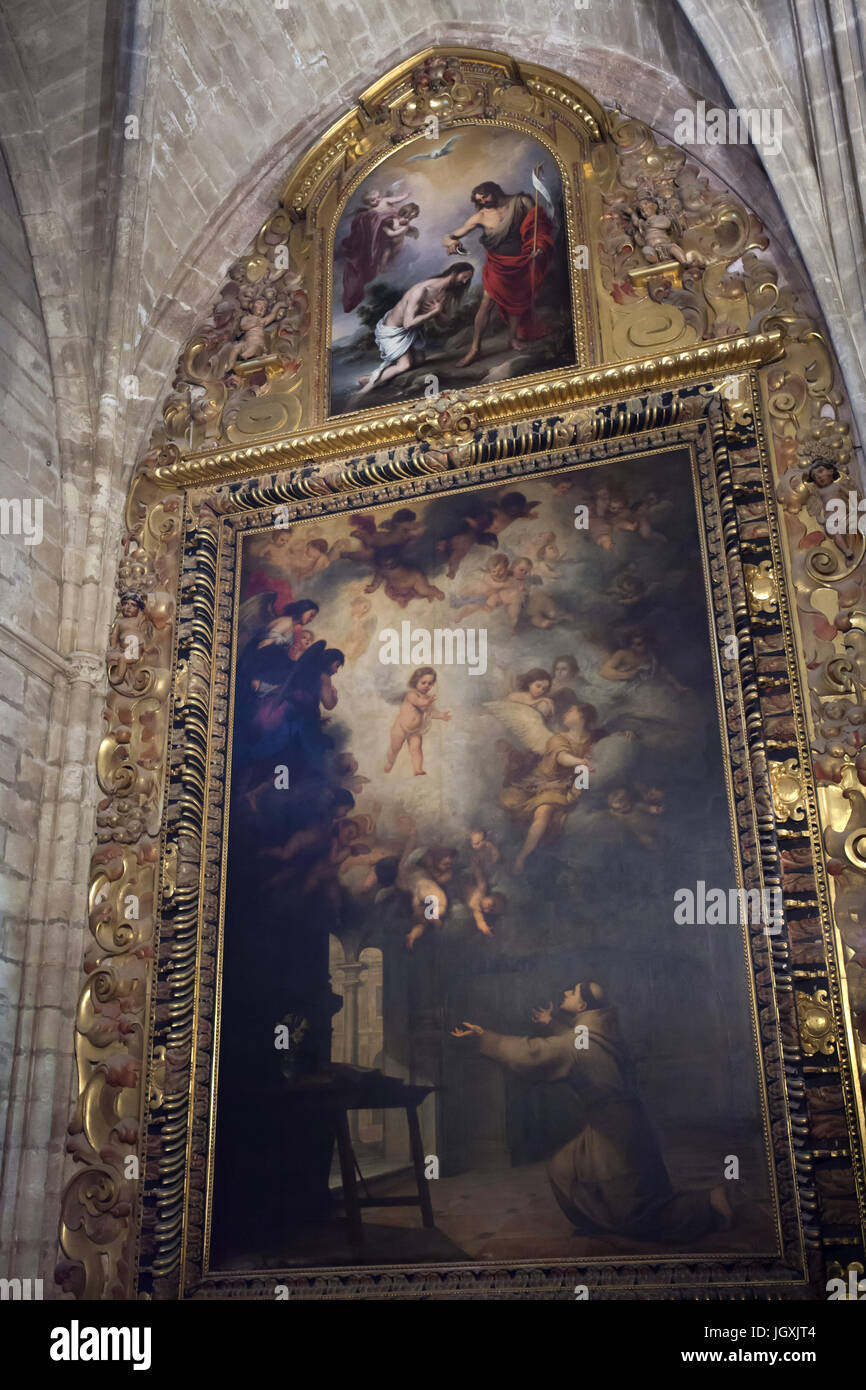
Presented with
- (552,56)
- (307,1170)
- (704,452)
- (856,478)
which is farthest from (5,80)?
(307,1170)

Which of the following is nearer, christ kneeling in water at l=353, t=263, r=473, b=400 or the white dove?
christ kneeling in water at l=353, t=263, r=473, b=400

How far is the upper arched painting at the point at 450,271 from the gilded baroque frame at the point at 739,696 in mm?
233

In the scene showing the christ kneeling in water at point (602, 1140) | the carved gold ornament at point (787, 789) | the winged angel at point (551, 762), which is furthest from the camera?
the winged angel at point (551, 762)

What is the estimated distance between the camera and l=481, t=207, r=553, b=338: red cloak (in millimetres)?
8031

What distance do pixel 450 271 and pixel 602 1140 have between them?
17.2 ft

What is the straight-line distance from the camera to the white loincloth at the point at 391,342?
27.1ft

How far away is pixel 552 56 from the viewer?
28.1ft

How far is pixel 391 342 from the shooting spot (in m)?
8.33

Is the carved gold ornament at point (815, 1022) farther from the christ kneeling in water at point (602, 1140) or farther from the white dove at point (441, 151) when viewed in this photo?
the white dove at point (441, 151)

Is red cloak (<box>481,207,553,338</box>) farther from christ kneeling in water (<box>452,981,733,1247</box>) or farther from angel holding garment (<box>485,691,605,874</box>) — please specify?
christ kneeling in water (<box>452,981,733,1247</box>)

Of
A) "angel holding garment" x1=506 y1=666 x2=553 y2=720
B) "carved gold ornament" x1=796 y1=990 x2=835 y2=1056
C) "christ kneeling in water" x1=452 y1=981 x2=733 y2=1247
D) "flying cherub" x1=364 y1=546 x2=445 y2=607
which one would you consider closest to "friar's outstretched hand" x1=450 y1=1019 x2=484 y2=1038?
"christ kneeling in water" x1=452 y1=981 x2=733 y2=1247

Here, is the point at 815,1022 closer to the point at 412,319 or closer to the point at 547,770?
the point at 547,770

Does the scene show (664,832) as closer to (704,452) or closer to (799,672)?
(799,672)

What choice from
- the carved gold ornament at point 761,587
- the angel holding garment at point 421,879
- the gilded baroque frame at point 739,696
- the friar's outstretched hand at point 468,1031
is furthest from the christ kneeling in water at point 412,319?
the friar's outstretched hand at point 468,1031
